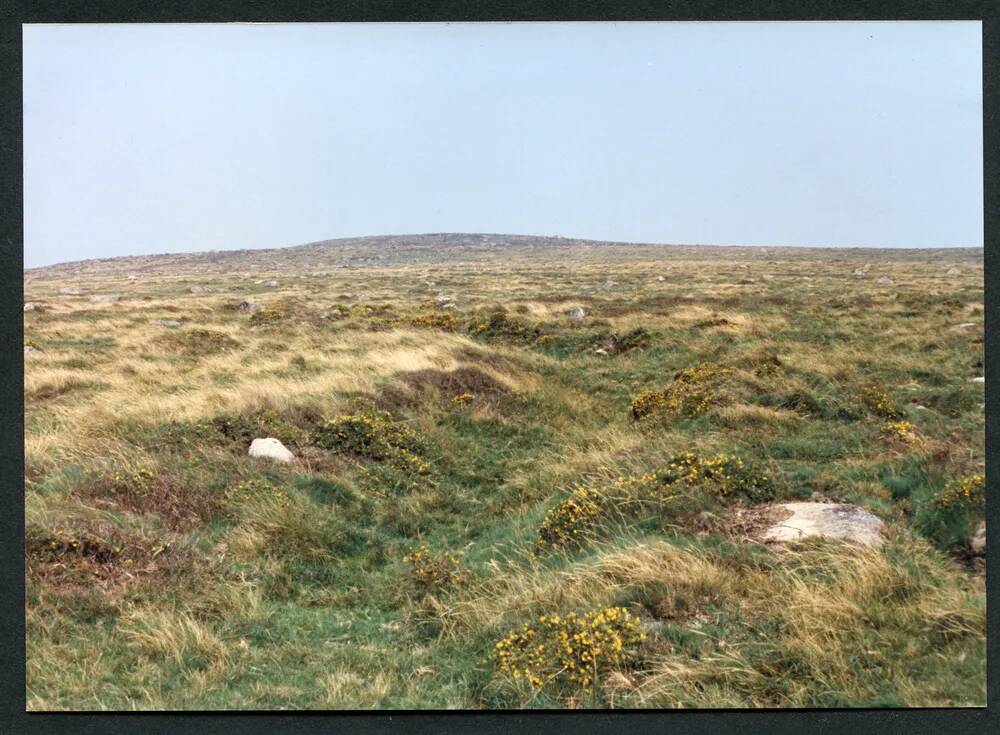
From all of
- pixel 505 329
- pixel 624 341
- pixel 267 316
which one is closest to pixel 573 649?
pixel 624 341

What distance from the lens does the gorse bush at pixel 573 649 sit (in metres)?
4.61

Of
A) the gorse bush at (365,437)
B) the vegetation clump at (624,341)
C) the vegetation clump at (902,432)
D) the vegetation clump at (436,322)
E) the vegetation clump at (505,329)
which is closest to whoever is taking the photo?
the vegetation clump at (902,432)

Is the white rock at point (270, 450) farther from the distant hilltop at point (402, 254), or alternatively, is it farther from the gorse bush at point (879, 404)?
the distant hilltop at point (402, 254)

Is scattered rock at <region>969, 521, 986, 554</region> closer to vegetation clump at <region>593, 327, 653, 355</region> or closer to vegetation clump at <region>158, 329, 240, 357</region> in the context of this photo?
vegetation clump at <region>593, 327, 653, 355</region>

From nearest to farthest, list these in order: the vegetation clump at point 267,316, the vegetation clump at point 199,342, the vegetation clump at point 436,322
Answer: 1. the vegetation clump at point 199,342
2. the vegetation clump at point 436,322
3. the vegetation clump at point 267,316

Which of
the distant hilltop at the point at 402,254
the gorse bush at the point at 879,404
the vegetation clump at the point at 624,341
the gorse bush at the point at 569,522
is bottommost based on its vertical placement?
the gorse bush at the point at 569,522

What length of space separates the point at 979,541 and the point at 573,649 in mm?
3447

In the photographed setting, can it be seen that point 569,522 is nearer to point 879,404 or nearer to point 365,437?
point 365,437

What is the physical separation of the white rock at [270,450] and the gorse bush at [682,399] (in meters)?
4.71

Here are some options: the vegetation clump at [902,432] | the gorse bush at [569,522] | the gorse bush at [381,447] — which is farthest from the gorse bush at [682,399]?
the gorse bush at [569,522]

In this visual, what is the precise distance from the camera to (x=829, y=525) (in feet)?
18.5

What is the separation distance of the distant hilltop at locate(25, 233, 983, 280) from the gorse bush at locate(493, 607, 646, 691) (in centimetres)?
4393

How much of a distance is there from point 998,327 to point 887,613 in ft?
9.41

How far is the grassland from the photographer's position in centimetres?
477
